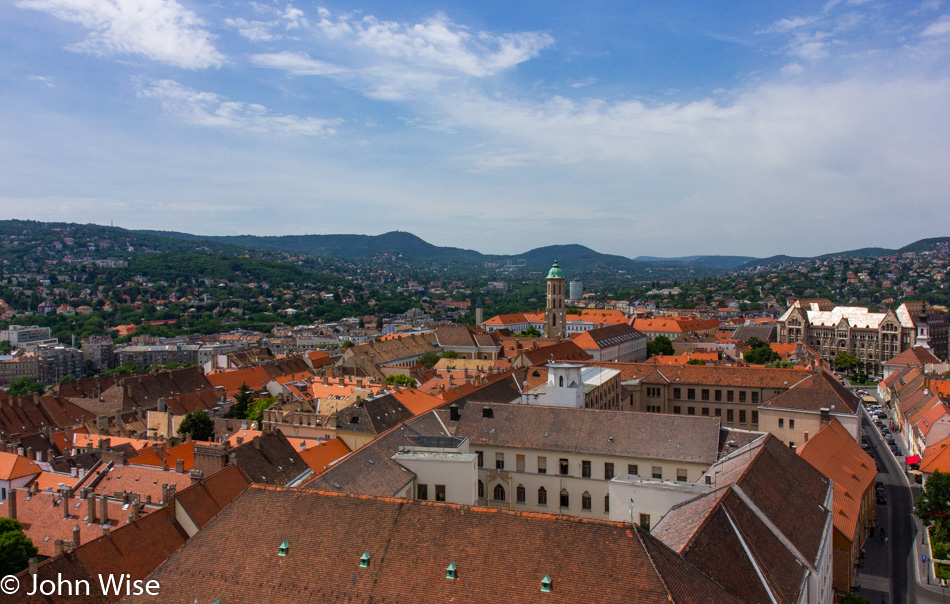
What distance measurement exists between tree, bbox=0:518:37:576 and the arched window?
2174 cm

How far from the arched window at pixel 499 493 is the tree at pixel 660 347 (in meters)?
78.3

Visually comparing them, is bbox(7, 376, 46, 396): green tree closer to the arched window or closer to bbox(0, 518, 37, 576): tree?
bbox(0, 518, 37, 576): tree

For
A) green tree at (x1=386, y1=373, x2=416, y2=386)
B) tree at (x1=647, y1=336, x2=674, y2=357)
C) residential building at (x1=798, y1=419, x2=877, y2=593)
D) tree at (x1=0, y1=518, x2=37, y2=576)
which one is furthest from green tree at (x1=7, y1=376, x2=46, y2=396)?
residential building at (x1=798, y1=419, x2=877, y2=593)

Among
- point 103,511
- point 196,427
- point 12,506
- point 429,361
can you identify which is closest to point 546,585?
point 103,511

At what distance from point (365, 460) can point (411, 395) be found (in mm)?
22759

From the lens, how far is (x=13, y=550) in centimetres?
2456

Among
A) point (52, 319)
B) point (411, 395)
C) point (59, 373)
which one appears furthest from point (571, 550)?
→ point (52, 319)

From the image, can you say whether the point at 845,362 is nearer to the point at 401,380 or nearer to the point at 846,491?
the point at 401,380

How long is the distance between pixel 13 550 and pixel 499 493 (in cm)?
2259

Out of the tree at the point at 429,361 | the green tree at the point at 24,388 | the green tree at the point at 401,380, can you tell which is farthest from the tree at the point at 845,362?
the green tree at the point at 24,388

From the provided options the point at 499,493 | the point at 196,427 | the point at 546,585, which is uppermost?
the point at 546,585

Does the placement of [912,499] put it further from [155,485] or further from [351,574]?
[155,485]

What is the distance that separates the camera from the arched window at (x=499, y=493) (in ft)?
119

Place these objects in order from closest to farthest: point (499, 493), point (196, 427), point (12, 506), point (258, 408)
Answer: point (12, 506)
point (499, 493)
point (196, 427)
point (258, 408)
